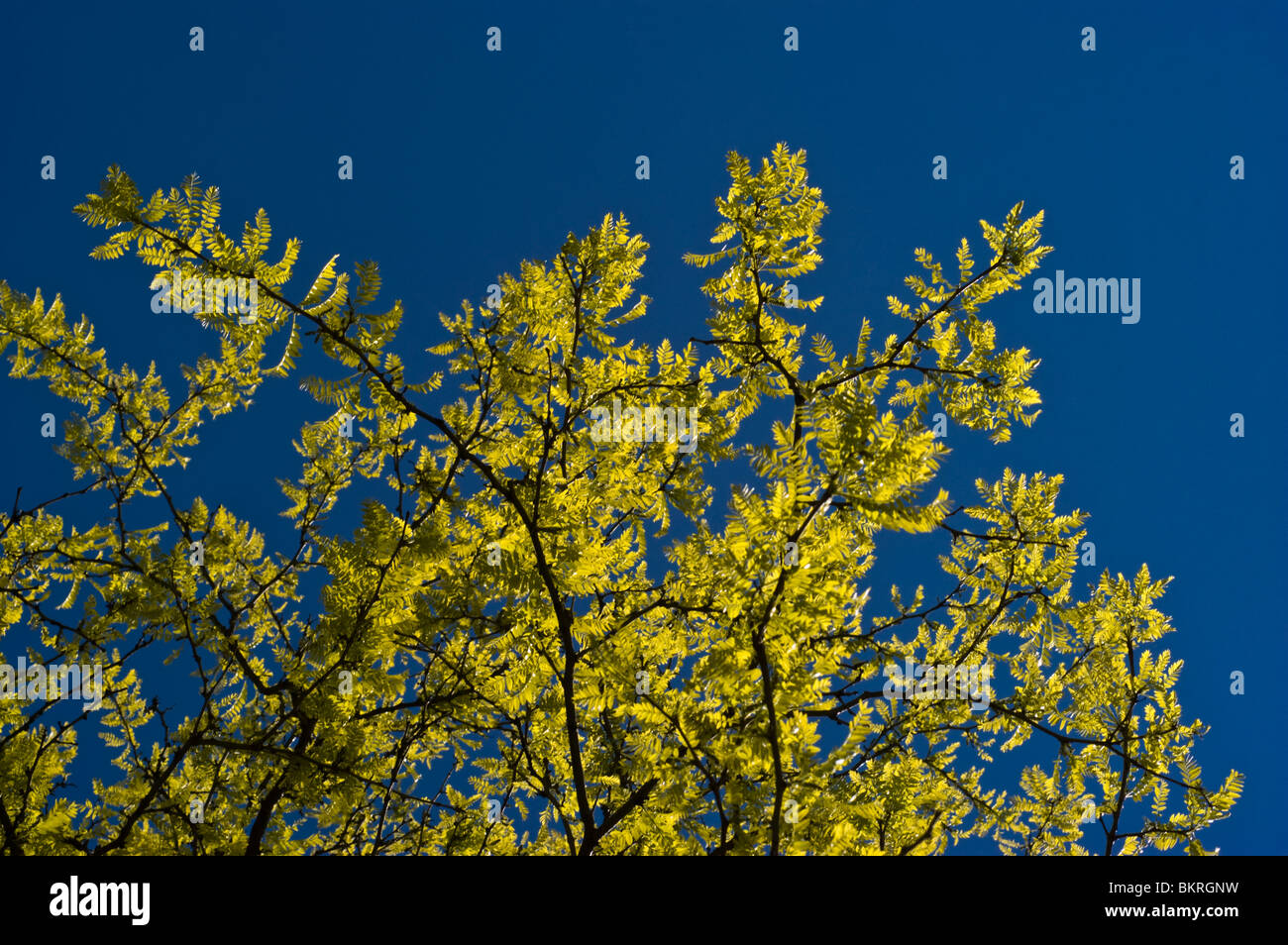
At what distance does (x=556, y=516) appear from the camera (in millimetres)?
3881

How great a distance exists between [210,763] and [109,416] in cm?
223

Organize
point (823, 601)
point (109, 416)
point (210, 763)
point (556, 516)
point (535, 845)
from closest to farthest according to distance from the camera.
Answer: point (823, 601), point (556, 516), point (109, 416), point (210, 763), point (535, 845)

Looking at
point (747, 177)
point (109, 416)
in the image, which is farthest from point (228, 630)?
point (747, 177)

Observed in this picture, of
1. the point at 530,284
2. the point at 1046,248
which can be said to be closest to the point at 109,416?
the point at 530,284

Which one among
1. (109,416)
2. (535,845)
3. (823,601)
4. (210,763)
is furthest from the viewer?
(535,845)

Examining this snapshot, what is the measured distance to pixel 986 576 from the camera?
16.0 ft

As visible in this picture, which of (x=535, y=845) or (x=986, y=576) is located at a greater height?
(x=986, y=576)

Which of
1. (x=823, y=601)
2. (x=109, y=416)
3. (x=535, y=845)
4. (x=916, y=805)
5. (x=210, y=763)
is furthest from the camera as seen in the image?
(x=535, y=845)

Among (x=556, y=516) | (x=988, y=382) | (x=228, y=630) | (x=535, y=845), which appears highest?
(x=988, y=382)

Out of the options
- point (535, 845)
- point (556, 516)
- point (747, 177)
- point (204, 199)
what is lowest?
point (535, 845)

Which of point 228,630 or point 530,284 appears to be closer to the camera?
point 530,284

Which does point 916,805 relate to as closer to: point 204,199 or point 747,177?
point 747,177

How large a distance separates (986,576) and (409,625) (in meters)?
3.19

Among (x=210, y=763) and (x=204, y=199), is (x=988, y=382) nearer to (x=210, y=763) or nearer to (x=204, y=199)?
(x=204, y=199)
